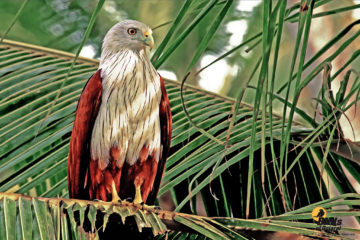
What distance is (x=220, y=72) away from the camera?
9.81m

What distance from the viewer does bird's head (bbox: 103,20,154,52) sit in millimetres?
2891

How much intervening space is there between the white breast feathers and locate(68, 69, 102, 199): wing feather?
41 millimetres

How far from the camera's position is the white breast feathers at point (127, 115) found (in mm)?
2498

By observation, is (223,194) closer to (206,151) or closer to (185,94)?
(206,151)

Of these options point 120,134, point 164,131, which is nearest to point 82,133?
point 120,134

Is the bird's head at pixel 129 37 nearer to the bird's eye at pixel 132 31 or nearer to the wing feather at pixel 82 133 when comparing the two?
the bird's eye at pixel 132 31

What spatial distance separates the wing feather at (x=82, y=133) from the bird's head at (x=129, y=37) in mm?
371

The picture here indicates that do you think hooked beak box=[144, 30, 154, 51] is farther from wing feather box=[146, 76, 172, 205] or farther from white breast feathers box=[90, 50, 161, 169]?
wing feather box=[146, 76, 172, 205]

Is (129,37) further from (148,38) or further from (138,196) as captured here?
(138,196)

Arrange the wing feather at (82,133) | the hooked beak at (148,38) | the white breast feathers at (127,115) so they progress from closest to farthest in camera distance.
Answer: the wing feather at (82,133), the white breast feathers at (127,115), the hooked beak at (148,38)

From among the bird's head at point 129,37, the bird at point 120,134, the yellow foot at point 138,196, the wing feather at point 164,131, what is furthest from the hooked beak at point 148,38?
the yellow foot at point 138,196

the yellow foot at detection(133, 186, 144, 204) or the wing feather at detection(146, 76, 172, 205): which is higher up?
the wing feather at detection(146, 76, 172, 205)

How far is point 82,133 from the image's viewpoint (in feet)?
8.03

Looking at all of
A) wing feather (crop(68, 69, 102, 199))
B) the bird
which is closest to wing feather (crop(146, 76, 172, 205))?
the bird
